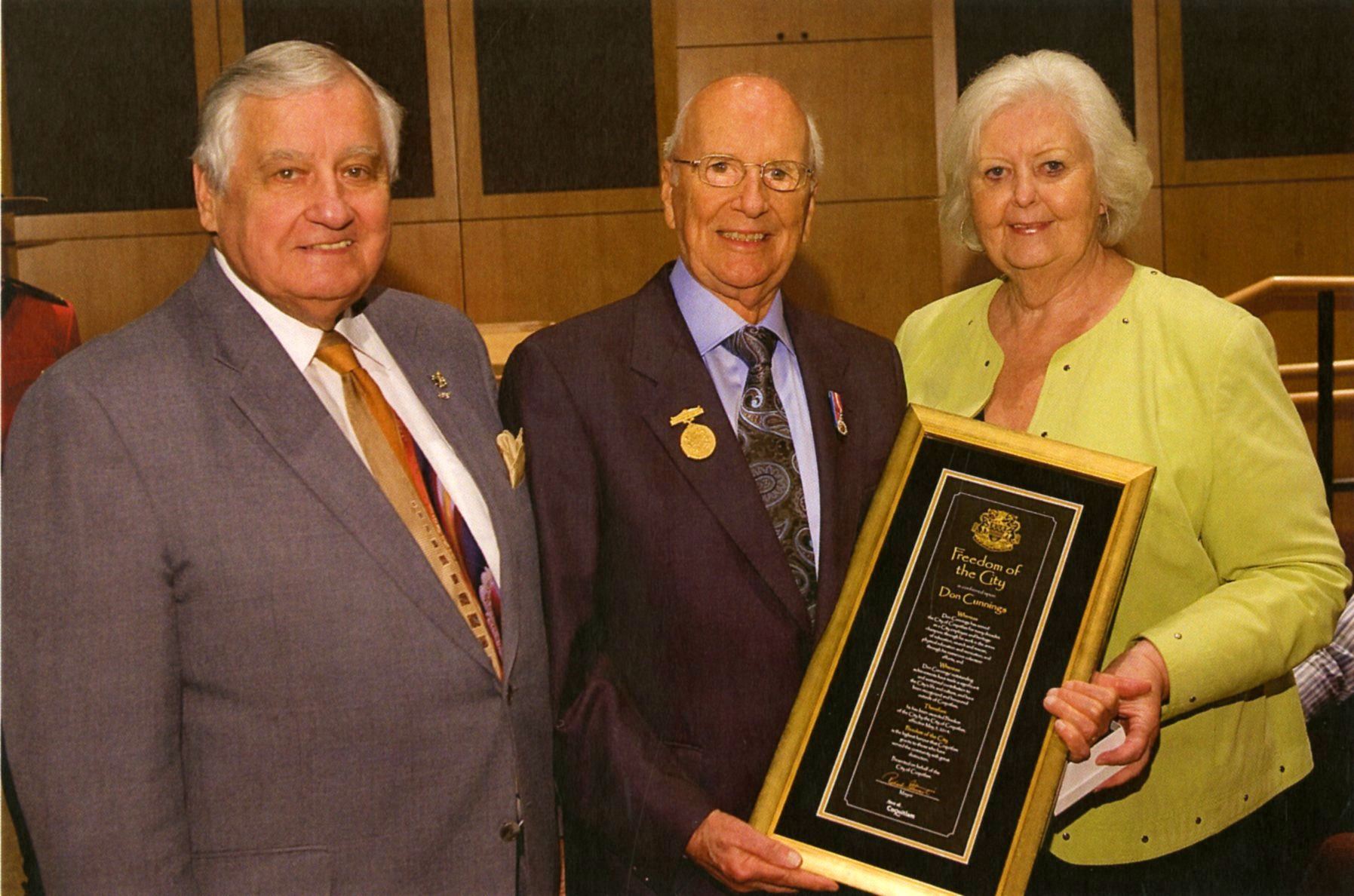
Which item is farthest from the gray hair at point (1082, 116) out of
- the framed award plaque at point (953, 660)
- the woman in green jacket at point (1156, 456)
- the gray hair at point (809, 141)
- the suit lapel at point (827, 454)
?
the framed award plaque at point (953, 660)

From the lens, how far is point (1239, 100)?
21.8ft

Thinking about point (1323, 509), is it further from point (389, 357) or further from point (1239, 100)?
point (1239, 100)

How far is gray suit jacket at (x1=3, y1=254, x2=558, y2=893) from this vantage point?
1.60m

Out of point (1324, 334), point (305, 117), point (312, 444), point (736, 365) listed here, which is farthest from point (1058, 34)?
point (312, 444)

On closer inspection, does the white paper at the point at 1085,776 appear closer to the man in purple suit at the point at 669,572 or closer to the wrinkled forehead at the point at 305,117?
the man in purple suit at the point at 669,572

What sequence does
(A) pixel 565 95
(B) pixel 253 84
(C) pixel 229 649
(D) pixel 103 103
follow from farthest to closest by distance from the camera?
(A) pixel 565 95
(D) pixel 103 103
(B) pixel 253 84
(C) pixel 229 649

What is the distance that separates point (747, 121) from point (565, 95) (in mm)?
4413

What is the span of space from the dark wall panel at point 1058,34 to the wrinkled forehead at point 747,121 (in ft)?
15.2

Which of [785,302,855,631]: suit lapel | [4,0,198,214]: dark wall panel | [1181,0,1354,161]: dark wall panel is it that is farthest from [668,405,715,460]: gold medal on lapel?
[1181,0,1354,161]: dark wall panel

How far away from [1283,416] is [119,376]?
6.39 ft

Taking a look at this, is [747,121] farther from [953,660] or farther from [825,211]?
[825,211]

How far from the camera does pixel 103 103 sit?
5.93 meters

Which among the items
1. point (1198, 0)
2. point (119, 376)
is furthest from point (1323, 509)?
point (1198, 0)

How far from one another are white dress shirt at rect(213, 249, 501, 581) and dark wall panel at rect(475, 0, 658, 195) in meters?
4.51
